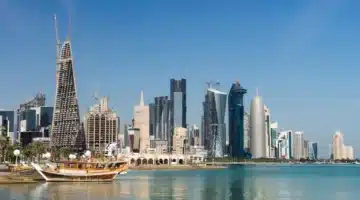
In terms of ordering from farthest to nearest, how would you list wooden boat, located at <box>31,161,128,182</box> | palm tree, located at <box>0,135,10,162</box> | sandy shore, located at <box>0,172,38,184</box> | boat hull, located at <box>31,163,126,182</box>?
palm tree, located at <box>0,135,10,162</box>
wooden boat, located at <box>31,161,128,182</box>
boat hull, located at <box>31,163,126,182</box>
sandy shore, located at <box>0,172,38,184</box>

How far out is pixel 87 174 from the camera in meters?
124

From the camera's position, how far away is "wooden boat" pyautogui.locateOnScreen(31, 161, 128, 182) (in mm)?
121438

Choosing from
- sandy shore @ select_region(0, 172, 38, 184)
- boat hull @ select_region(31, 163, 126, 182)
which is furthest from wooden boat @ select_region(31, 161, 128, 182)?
sandy shore @ select_region(0, 172, 38, 184)

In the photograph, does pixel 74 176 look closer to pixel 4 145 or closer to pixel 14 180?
pixel 14 180

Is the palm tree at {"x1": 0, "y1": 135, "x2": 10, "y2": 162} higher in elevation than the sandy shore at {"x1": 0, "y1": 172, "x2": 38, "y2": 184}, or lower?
higher

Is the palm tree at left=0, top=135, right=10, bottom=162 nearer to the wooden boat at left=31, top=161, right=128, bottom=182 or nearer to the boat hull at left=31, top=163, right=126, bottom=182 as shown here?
the wooden boat at left=31, top=161, right=128, bottom=182

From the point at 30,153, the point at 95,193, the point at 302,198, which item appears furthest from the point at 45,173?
the point at 30,153

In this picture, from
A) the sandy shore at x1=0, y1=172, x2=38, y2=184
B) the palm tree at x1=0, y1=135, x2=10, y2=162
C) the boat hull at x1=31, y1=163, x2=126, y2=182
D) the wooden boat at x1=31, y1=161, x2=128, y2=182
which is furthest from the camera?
the palm tree at x1=0, y1=135, x2=10, y2=162

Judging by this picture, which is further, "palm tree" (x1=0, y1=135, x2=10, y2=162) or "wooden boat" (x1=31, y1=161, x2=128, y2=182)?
"palm tree" (x1=0, y1=135, x2=10, y2=162)

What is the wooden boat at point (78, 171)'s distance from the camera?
121 metres

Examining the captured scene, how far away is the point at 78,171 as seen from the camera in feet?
405

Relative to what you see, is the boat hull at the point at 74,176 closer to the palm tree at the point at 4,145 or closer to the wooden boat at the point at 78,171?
the wooden boat at the point at 78,171

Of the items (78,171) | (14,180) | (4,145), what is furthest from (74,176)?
(4,145)

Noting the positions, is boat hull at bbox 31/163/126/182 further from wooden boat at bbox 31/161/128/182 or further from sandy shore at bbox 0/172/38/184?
sandy shore at bbox 0/172/38/184
